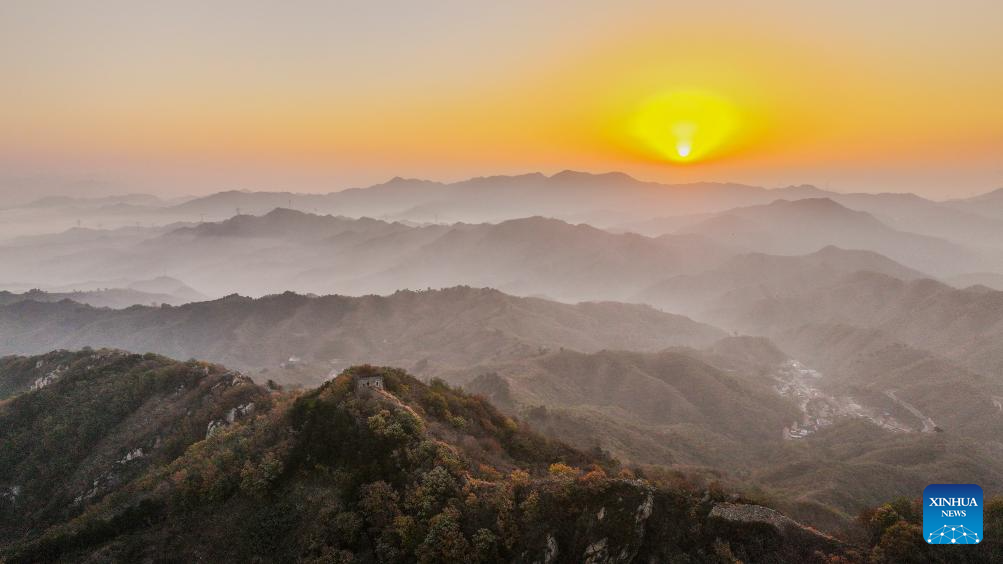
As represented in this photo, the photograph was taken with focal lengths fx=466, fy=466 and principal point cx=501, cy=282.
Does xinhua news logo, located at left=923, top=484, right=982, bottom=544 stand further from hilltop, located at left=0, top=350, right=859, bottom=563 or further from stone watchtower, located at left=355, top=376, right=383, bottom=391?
stone watchtower, located at left=355, top=376, right=383, bottom=391

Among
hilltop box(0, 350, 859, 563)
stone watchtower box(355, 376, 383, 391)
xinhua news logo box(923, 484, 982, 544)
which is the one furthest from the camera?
→ stone watchtower box(355, 376, 383, 391)

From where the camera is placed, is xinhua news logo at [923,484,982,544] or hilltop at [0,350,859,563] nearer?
xinhua news logo at [923,484,982,544]

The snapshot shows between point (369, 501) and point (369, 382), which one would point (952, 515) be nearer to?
point (369, 501)

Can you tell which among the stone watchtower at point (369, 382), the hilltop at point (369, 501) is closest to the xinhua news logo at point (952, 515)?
the hilltop at point (369, 501)

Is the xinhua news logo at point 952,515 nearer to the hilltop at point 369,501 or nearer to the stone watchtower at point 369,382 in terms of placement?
the hilltop at point 369,501

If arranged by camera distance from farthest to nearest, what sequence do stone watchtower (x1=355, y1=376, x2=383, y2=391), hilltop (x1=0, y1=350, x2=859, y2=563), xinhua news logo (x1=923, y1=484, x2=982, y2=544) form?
stone watchtower (x1=355, y1=376, x2=383, y2=391) → hilltop (x1=0, y1=350, x2=859, y2=563) → xinhua news logo (x1=923, y1=484, x2=982, y2=544)

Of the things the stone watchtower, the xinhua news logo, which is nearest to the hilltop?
the stone watchtower
